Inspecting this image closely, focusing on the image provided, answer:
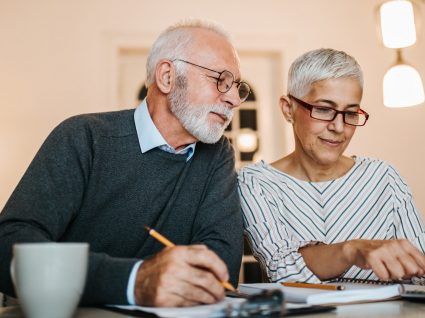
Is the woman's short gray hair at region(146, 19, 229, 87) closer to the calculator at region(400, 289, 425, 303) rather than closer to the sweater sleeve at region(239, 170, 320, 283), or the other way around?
the sweater sleeve at region(239, 170, 320, 283)

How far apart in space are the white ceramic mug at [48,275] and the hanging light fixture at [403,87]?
76.7 inches

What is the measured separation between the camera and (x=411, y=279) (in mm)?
1424

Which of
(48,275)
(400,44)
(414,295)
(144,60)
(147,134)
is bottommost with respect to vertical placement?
(414,295)

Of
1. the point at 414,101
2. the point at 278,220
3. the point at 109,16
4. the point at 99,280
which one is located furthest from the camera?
the point at 109,16

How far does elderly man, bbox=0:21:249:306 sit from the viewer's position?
0.97 meters

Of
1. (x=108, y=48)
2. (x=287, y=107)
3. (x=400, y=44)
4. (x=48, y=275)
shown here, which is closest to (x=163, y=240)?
(x=48, y=275)

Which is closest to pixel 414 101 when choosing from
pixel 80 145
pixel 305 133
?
pixel 305 133

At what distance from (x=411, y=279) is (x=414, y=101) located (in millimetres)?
1154

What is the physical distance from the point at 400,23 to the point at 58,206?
171 centimetres

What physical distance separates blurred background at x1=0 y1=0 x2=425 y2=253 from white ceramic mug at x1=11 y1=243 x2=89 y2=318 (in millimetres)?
3118

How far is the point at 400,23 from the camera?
7.56 ft

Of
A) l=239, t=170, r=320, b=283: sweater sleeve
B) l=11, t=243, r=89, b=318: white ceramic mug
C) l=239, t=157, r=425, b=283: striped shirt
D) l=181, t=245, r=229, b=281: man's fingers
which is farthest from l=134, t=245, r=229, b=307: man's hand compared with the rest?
l=239, t=157, r=425, b=283: striped shirt

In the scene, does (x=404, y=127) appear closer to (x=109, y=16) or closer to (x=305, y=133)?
(x=109, y=16)

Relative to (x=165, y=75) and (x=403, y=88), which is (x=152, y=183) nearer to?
(x=165, y=75)
